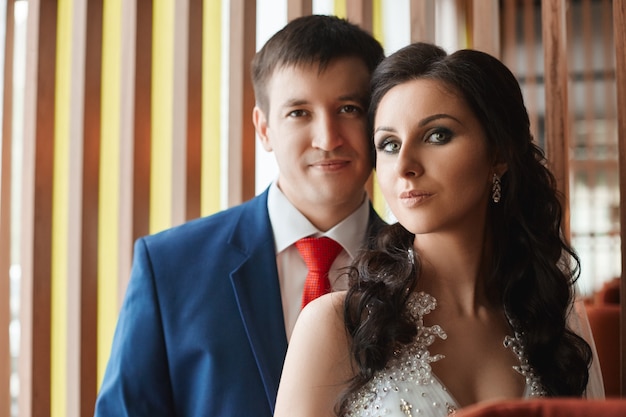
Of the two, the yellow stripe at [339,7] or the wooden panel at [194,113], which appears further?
the yellow stripe at [339,7]

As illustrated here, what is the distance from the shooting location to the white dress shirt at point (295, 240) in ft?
6.35

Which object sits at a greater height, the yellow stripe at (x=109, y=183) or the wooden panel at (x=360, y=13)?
the wooden panel at (x=360, y=13)

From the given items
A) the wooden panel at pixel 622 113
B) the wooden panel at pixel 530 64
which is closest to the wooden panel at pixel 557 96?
→ the wooden panel at pixel 622 113

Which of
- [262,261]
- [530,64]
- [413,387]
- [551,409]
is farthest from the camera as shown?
[530,64]

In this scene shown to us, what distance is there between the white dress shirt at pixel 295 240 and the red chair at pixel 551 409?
1.28m

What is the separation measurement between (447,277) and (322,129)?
472 millimetres

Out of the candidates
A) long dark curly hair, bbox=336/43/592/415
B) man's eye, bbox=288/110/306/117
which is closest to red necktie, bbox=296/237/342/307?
long dark curly hair, bbox=336/43/592/415

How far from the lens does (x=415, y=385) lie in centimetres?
146

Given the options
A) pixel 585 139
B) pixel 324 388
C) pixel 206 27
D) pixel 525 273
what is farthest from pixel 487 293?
pixel 585 139

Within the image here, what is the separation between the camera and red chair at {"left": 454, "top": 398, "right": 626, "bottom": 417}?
24.5 inches

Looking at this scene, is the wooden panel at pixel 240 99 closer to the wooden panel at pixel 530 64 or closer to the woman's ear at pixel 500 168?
the woman's ear at pixel 500 168

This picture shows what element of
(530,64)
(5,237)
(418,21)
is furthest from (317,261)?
(530,64)

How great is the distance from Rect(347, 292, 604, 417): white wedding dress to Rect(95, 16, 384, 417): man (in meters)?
0.38

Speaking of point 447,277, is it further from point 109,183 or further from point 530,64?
point 530,64
